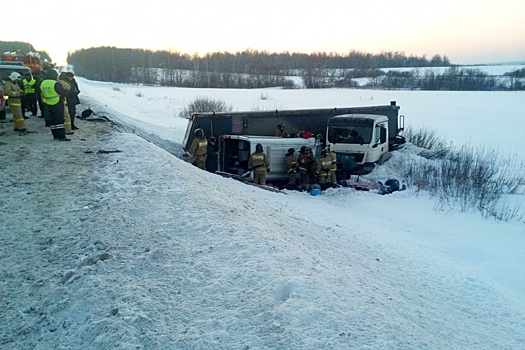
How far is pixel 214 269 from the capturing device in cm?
441

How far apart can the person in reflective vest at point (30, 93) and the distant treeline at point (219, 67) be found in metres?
73.2

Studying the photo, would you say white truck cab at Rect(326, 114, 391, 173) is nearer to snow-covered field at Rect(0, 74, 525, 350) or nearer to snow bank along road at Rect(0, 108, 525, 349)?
snow-covered field at Rect(0, 74, 525, 350)

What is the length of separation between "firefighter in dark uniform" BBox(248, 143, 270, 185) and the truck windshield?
3.59m

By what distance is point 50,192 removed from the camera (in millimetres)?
6684

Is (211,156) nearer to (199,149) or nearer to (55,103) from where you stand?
(199,149)

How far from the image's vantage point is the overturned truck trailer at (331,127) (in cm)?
1482

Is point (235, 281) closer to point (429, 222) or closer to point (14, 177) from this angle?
point (14, 177)

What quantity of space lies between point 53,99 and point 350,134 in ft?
30.9

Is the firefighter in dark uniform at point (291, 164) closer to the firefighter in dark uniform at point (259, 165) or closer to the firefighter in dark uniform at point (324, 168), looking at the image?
the firefighter in dark uniform at point (324, 168)

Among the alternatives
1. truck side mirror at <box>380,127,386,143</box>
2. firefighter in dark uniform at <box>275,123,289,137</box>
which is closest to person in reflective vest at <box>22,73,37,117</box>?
firefighter in dark uniform at <box>275,123,289,137</box>

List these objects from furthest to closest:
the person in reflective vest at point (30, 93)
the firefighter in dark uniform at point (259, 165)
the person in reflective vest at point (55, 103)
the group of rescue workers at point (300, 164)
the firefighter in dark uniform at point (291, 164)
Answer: the person in reflective vest at point (30, 93) → the firefighter in dark uniform at point (291, 164) → the group of rescue workers at point (300, 164) → the firefighter in dark uniform at point (259, 165) → the person in reflective vest at point (55, 103)

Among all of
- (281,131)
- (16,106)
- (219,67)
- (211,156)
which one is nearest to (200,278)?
(211,156)

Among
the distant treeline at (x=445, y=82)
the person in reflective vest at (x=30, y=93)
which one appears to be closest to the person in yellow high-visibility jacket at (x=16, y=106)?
the person in reflective vest at (x=30, y=93)

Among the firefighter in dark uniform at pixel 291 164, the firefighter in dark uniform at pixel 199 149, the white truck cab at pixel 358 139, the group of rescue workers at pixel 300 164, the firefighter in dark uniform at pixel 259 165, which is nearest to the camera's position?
the firefighter in dark uniform at pixel 259 165
